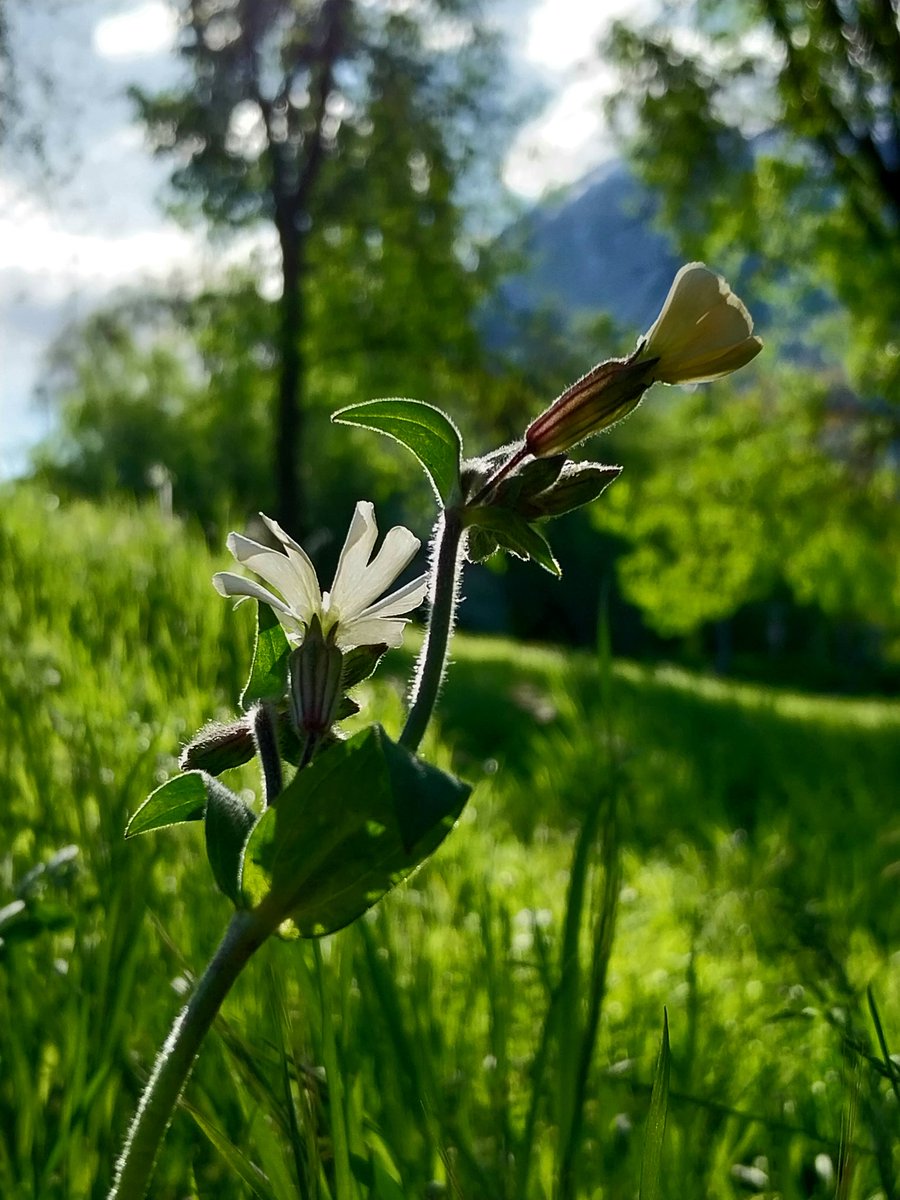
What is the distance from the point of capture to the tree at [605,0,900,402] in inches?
291

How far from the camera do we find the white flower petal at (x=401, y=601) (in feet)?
2.11

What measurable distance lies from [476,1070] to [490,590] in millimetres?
31475

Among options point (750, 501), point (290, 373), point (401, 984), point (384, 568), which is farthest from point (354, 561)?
point (290, 373)

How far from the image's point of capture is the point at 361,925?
0.94 m

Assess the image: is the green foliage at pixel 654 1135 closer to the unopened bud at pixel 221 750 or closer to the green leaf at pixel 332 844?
the green leaf at pixel 332 844

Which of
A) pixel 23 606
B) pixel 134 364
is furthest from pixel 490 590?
pixel 23 606

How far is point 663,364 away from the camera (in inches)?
26.7

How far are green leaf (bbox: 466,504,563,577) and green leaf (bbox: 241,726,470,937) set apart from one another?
0.16 m

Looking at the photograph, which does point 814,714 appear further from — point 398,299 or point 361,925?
point 361,925

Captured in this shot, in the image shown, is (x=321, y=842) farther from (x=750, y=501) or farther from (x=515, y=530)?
(x=750, y=501)

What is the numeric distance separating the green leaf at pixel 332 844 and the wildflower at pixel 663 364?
25 centimetres

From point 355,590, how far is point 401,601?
0.09ft

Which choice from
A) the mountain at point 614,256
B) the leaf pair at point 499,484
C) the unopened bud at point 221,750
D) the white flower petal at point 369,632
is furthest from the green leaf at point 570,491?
the mountain at point 614,256

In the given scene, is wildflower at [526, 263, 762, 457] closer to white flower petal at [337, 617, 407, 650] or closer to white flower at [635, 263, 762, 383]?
white flower at [635, 263, 762, 383]
